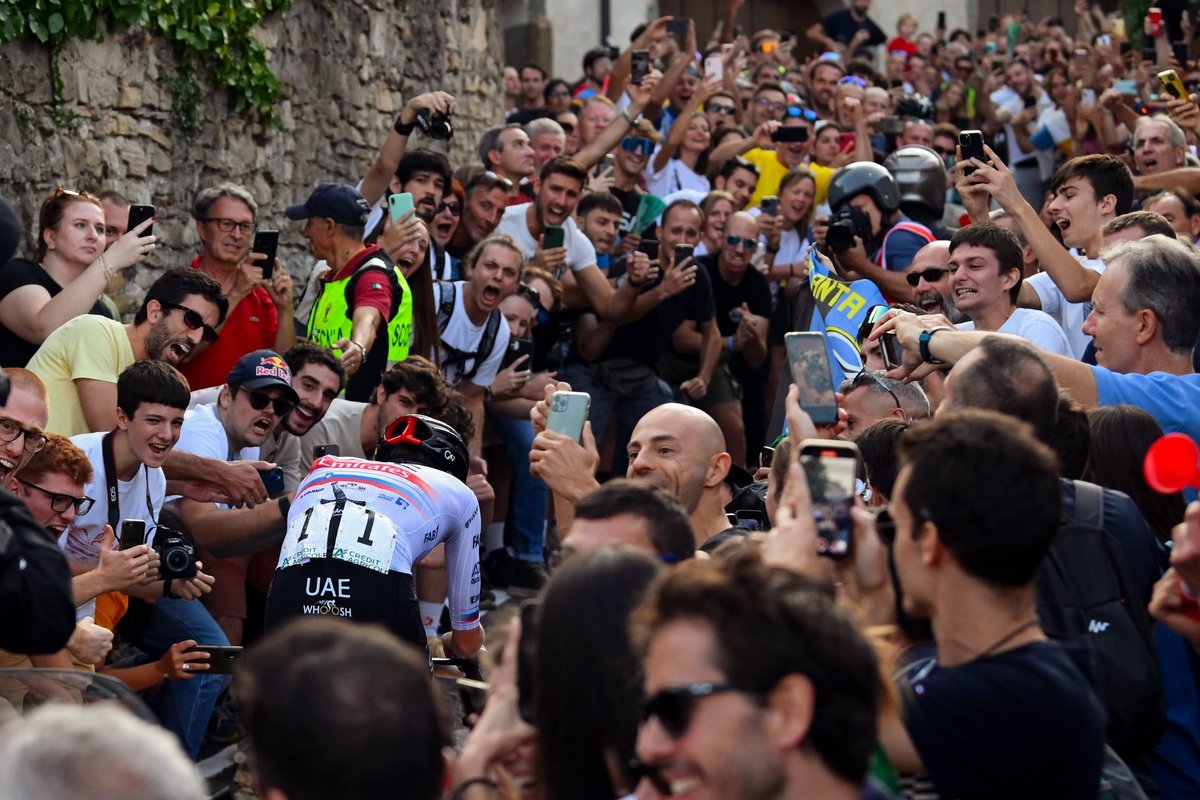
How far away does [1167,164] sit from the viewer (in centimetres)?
764

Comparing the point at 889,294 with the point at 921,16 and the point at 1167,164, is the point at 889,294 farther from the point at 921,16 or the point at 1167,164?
the point at 921,16

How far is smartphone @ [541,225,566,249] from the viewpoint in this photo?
8180mm

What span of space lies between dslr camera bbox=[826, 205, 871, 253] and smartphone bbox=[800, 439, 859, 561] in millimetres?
4311

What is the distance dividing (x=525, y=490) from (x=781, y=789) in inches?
230

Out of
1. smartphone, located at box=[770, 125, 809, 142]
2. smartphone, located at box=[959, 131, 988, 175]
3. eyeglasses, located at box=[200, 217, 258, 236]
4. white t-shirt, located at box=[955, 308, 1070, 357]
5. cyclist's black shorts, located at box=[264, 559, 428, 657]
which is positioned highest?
smartphone, located at box=[770, 125, 809, 142]

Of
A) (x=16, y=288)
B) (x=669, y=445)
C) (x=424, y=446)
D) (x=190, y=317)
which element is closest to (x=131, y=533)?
(x=424, y=446)

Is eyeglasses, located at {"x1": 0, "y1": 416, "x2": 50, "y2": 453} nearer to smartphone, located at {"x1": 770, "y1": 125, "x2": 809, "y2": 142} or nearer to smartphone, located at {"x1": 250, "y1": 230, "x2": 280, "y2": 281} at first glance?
smartphone, located at {"x1": 250, "y1": 230, "x2": 280, "y2": 281}

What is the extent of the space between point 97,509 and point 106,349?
679 millimetres

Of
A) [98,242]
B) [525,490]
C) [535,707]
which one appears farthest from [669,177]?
[535,707]

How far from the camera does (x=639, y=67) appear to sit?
996cm

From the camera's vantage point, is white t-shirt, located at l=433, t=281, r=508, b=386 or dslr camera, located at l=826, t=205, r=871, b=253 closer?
dslr camera, located at l=826, t=205, r=871, b=253

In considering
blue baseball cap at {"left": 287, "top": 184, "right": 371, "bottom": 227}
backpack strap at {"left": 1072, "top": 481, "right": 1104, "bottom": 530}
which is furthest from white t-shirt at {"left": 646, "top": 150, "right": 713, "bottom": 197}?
backpack strap at {"left": 1072, "top": 481, "right": 1104, "bottom": 530}

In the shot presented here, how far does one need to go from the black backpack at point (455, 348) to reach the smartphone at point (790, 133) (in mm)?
3582

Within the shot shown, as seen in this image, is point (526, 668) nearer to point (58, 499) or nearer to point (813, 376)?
point (813, 376)
